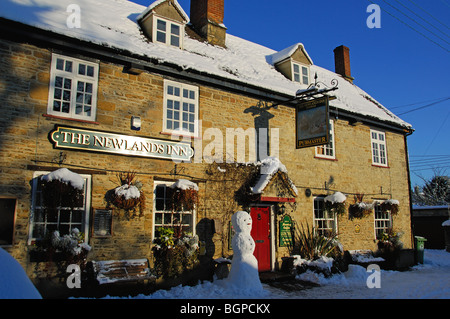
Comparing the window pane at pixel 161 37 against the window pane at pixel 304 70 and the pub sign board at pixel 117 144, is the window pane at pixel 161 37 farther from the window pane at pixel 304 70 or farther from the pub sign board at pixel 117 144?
the window pane at pixel 304 70

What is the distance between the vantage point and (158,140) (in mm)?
9625

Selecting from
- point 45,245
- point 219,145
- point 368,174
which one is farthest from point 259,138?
point 45,245

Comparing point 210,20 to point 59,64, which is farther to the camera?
point 210,20

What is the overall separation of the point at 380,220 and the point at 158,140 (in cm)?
1066

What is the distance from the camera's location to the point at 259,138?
39.0ft

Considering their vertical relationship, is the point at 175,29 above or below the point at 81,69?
above

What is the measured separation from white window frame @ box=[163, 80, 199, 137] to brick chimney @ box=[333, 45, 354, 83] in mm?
12522

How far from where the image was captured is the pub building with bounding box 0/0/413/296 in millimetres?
7902

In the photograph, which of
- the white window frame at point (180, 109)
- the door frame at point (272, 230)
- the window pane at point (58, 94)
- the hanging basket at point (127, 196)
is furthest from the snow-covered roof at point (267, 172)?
the window pane at point (58, 94)

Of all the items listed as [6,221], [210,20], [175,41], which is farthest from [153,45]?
[6,221]

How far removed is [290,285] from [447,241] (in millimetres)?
14644

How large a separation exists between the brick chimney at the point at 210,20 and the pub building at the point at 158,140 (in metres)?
0.06
